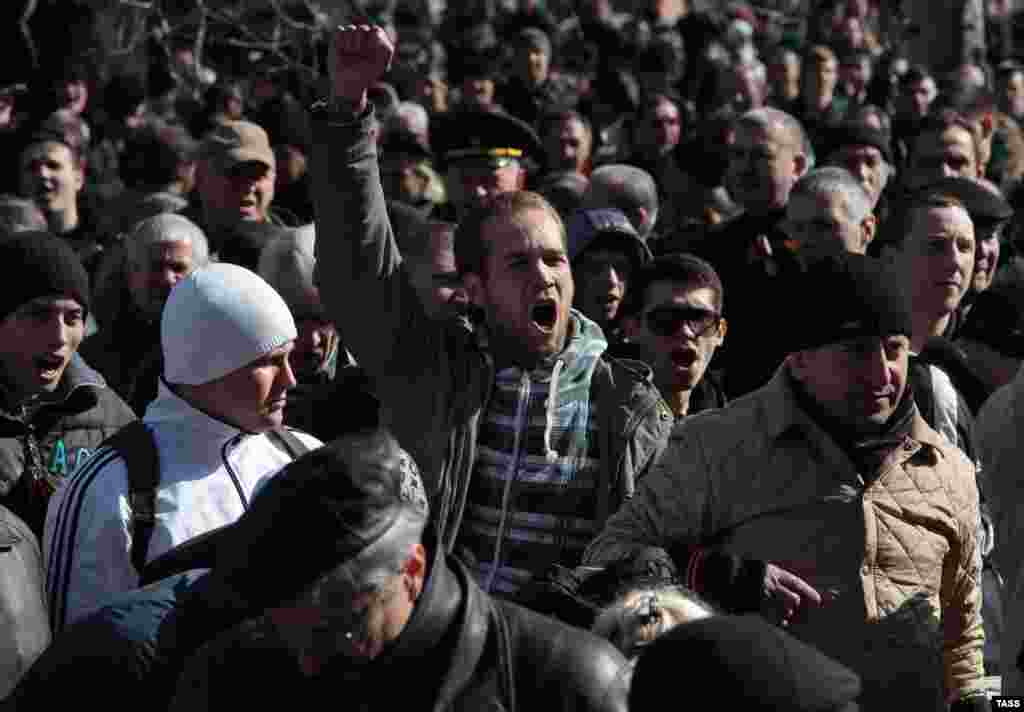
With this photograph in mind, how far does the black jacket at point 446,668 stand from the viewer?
127 inches

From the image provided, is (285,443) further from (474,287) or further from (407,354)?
(474,287)

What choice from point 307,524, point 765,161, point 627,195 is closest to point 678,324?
point 627,195

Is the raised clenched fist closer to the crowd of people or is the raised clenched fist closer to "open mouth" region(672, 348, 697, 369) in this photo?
the crowd of people

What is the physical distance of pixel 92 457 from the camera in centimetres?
483

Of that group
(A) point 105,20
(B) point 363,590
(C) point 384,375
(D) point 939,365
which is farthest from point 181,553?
(A) point 105,20

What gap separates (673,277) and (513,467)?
4.75 ft

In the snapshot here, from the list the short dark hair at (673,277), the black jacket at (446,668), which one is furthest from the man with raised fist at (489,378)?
the black jacket at (446,668)

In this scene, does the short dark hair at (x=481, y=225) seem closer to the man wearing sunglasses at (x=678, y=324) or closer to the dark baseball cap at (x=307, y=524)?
the man wearing sunglasses at (x=678, y=324)

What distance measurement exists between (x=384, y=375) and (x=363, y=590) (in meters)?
2.10

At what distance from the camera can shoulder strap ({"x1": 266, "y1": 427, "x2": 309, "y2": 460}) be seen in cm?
509

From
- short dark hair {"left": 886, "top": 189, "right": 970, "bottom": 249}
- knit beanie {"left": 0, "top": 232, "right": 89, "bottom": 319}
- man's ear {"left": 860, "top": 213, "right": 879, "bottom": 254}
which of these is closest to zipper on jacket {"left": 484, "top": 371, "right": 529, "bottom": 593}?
knit beanie {"left": 0, "top": 232, "right": 89, "bottom": 319}

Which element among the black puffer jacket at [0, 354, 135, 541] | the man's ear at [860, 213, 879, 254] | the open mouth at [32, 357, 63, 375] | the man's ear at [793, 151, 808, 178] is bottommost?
the man's ear at [793, 151, 808, 178]

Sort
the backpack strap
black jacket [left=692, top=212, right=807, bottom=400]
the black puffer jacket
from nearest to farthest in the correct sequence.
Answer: the backpack strap → the black puffer jacket → black jacket [left=692, top=212, right=807, bottom=400]

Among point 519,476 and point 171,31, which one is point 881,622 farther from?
point 171,31
